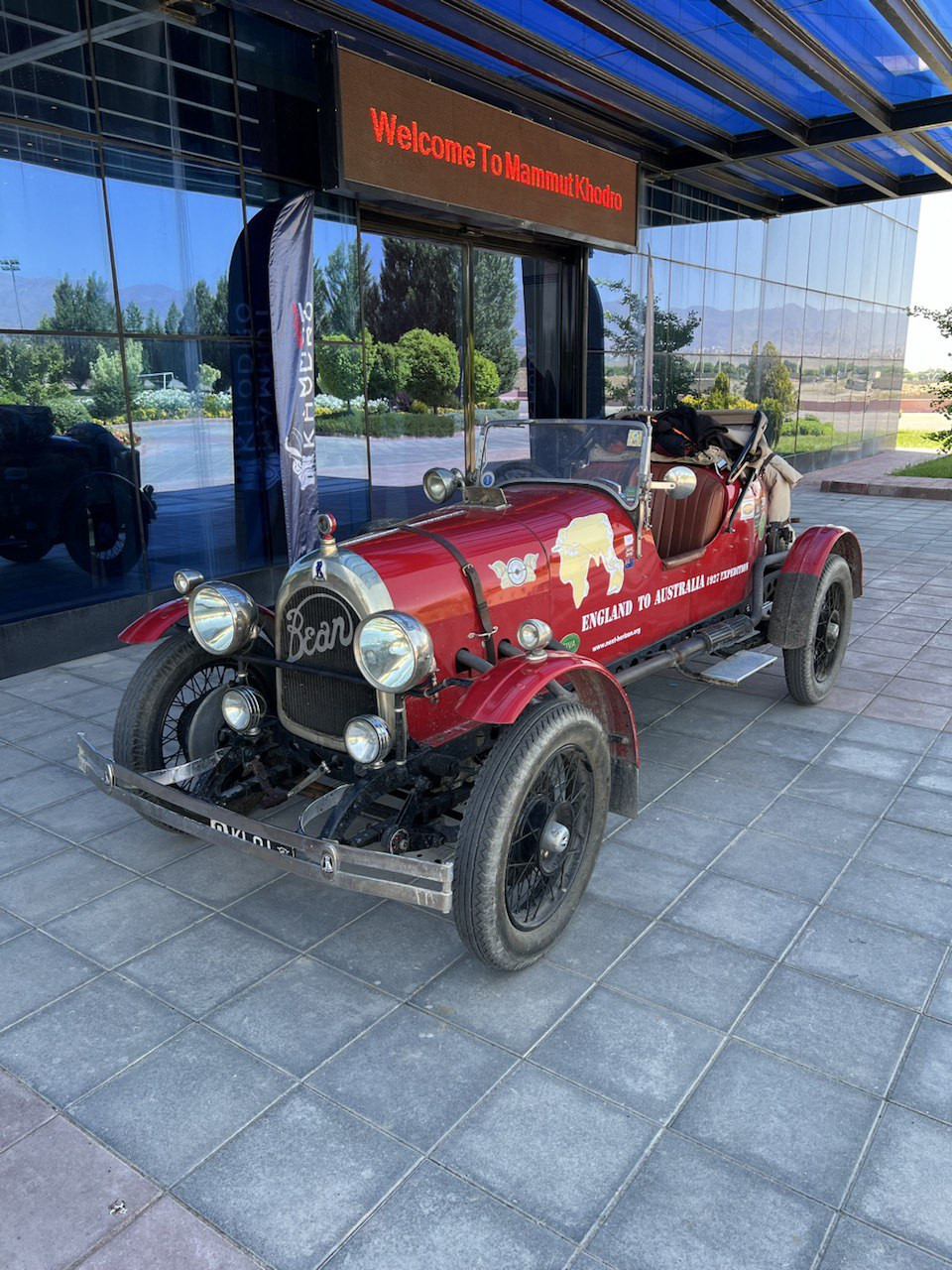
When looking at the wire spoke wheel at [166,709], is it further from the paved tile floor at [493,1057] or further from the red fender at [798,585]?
the red fender at [798,585]

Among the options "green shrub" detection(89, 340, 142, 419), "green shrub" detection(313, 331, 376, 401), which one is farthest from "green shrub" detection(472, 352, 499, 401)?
"green shrub" detection(89, 340, 142, 419)

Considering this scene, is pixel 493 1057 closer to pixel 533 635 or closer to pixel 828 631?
pixel 533 635

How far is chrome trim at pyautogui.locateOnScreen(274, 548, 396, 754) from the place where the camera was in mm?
3232

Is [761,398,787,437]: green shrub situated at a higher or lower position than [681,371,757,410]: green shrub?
lower

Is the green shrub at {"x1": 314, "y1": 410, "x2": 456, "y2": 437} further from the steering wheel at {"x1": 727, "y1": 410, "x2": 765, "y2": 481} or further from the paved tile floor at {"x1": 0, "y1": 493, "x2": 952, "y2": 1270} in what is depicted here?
the paved tile floor at {"x1": 0, "y1": 493, "x2": 952, "y2": 1270}

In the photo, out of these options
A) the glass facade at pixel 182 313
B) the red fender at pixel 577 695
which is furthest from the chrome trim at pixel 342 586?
the glass facade at pixel 182 313

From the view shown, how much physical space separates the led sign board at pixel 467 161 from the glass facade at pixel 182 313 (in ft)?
3.26

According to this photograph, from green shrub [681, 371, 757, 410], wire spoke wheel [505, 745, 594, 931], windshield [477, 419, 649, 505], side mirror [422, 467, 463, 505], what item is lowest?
wire spoke wheel [505, 745, 594, 931]

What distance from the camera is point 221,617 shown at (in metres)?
3.50

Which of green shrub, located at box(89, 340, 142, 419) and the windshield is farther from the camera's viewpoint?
green shrub, located at box(89, 340, 142, 419)

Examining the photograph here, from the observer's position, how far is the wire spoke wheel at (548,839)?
3.10 meters

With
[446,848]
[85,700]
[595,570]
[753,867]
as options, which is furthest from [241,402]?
[753,867]

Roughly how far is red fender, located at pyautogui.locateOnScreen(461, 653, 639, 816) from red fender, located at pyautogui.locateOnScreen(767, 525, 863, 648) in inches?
81.2

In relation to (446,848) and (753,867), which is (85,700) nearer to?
(446,848)
